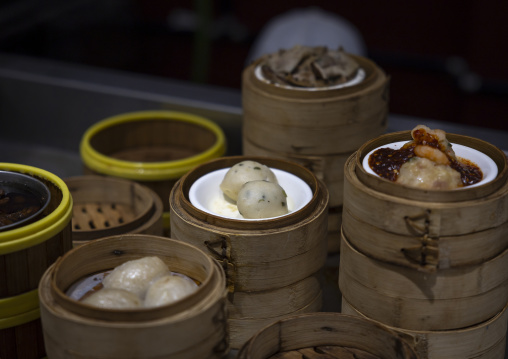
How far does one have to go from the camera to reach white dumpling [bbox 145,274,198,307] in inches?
61.3

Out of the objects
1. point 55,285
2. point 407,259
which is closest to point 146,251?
point 55,285

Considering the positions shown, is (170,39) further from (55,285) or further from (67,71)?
(55,285)

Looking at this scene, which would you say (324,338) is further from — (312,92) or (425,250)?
(312,92)

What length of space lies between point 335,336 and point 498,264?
0.47 m

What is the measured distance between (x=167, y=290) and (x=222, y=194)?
64 centimetres

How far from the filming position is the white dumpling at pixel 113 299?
61.2 inches

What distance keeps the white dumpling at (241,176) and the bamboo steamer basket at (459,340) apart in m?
0.51

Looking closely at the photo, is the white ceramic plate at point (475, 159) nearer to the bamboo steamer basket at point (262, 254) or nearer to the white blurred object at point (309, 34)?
the bamboo steamer basket at point (262, 254)

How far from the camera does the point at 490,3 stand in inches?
172

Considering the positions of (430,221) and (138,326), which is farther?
(430,221)

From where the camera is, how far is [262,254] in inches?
73.8

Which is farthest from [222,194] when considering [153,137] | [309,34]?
[309,34]

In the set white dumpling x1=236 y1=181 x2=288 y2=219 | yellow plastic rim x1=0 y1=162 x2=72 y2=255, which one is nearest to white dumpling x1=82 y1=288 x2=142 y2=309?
yellow plastic rim x1=0 y1=162 x2=72 y2=255

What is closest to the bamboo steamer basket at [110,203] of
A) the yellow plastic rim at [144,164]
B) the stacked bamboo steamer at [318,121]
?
the yellow plastic rim at [144,164]
